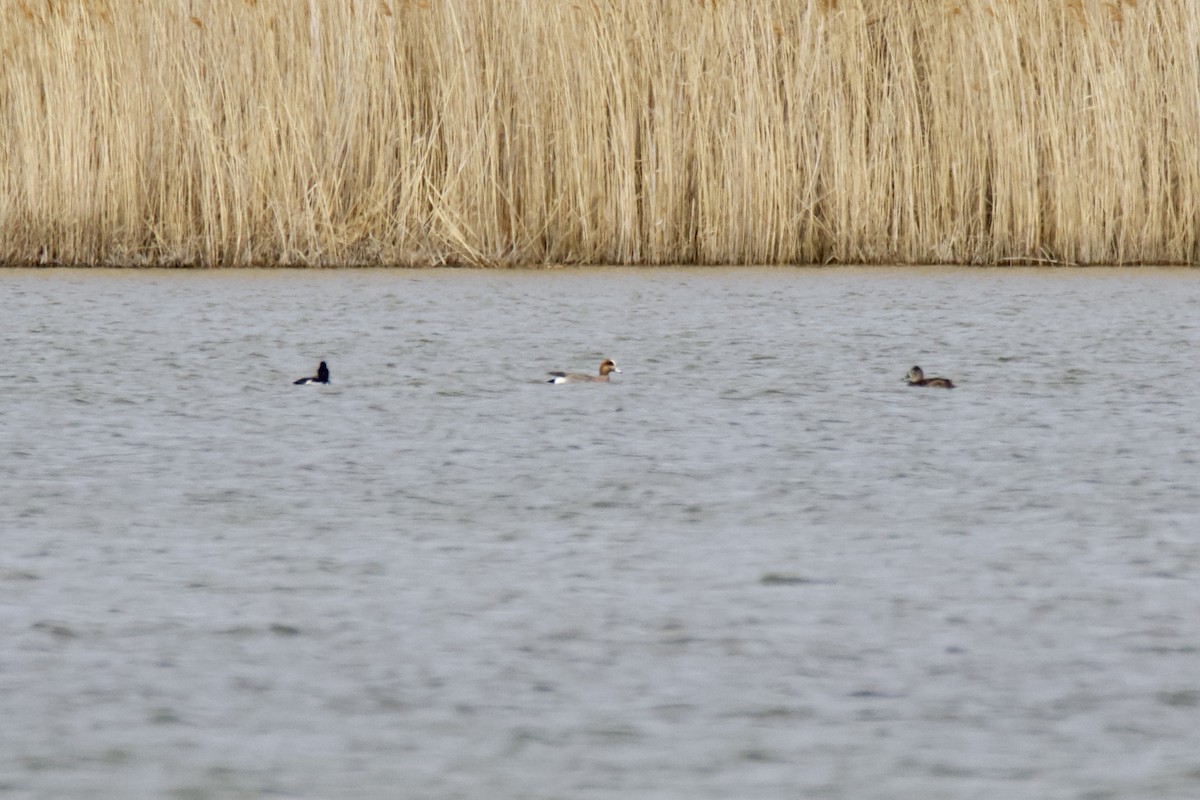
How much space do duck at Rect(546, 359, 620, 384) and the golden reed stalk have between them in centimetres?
394

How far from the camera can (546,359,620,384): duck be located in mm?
6805

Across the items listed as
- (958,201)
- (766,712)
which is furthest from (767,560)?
(958,201)

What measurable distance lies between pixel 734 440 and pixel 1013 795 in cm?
301

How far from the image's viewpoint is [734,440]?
571cm

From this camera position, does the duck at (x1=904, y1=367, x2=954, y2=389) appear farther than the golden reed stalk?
No

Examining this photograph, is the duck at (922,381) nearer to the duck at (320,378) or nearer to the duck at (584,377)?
the duck at (584,377)

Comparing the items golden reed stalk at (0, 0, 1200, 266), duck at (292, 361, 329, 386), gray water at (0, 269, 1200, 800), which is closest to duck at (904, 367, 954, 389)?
gray water at (0, 269, 1200, 800)

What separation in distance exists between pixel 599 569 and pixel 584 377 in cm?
281

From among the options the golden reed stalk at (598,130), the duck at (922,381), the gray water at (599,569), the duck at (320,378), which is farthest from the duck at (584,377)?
the golden reed stalk at (598,130)

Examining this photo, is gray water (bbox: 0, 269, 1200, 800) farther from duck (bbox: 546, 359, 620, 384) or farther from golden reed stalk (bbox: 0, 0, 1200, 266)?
golden reed stalk (bbox: 0, 0, 1200, 266)

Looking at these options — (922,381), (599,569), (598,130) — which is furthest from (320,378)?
(598,130)

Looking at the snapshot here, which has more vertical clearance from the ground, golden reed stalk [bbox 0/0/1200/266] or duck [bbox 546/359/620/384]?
golden reed stalk [bbox 0/0/1200/266]

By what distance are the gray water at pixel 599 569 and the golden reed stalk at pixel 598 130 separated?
A: 8.93ft

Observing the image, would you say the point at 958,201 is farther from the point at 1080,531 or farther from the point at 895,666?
the point at 895,666
